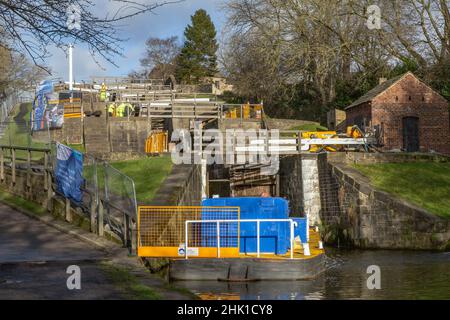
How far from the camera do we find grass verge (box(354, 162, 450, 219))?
28969 millimetres

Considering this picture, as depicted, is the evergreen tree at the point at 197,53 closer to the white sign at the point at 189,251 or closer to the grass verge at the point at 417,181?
the grass verge at the point at 417,181

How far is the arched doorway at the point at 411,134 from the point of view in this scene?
139 ft

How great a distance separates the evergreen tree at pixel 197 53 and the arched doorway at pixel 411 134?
5801 centimetres

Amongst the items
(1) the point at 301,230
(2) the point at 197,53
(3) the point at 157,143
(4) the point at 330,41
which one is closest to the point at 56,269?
(1) the point at 301,230

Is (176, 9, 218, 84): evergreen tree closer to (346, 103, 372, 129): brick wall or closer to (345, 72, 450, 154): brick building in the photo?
(346, 103, 372, 129): brick wall

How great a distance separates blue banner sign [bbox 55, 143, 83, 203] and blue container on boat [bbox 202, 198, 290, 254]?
401 centimetres

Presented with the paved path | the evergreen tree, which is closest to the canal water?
the paved path

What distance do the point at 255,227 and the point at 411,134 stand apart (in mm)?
25652

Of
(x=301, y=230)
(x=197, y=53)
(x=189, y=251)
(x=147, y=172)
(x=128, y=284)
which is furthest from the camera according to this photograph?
(x=197, y=53)

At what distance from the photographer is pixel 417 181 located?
31078mm

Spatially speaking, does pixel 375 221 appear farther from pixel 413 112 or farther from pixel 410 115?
pixel 413 112

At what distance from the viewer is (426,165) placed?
33281 mm
